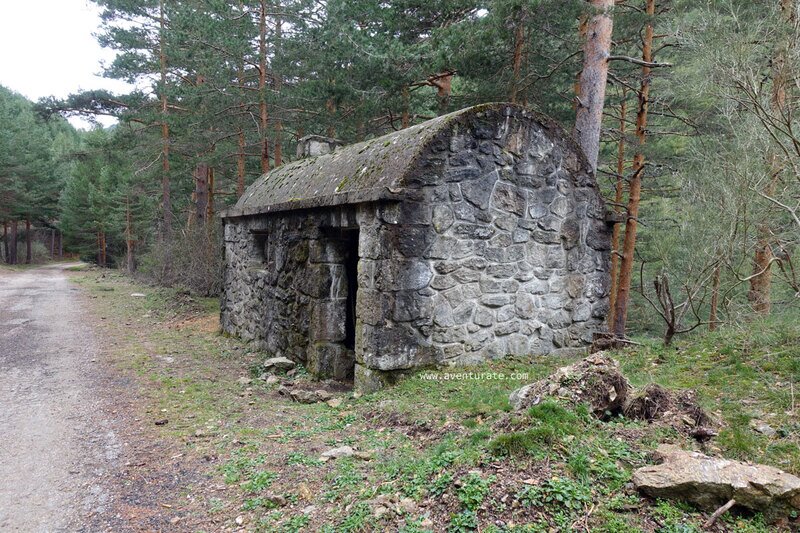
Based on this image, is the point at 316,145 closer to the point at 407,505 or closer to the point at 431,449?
the point at 431,449

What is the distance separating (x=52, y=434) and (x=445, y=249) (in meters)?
4.24

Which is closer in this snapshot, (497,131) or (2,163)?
(497,131)

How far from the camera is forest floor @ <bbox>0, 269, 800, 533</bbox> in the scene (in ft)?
8.61

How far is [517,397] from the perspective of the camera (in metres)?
3.86

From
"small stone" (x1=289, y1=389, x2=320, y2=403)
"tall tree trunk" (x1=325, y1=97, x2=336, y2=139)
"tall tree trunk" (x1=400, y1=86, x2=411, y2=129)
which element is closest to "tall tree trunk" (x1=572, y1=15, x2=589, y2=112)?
"tall tree trunk" (x1=400, y1=86, x2=411, y2=129)

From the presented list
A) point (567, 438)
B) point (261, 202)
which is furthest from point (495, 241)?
point (261, 202)

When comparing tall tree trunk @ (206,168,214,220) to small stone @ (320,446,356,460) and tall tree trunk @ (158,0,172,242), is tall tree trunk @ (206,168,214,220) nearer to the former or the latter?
tall tree trunk @ (158,0,172,242)

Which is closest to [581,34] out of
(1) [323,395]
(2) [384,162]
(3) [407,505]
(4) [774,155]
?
(4) [774,155]

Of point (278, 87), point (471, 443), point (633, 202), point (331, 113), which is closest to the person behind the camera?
point (471, 443)

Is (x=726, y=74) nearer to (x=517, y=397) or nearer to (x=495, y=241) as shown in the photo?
(x=495, y=241)

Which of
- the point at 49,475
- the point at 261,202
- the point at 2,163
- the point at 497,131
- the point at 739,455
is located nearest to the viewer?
the point at 739,455

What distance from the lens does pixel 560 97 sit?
11.1 meters

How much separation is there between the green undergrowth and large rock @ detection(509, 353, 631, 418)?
15 cm

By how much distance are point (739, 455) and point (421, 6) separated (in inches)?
377
